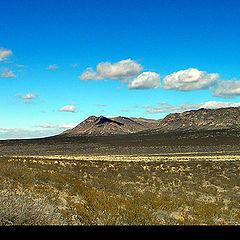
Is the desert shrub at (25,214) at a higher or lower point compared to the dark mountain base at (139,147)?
higher

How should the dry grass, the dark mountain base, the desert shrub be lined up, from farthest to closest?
1. the dark mountain base
2. the dry grass
3. the desert shrub

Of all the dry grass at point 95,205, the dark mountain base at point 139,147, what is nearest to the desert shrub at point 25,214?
the dry grass at point 95,205

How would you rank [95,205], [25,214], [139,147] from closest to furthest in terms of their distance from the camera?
[25,214] → [95,205] → [139,147]

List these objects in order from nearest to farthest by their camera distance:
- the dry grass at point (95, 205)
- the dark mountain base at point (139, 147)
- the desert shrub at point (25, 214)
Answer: the desert shrub at point (25, 214), the dry grass at point (95, 205), the dark mountain base at point (139, 147)

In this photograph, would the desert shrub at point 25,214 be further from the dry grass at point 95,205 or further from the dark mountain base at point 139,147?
the dark mountain base at point 139,147

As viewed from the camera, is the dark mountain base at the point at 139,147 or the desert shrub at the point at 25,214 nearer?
the desert shrub at the point at 25,214

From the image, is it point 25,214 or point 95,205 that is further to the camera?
point 95,205

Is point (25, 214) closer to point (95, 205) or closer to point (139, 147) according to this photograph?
point (95, 205)

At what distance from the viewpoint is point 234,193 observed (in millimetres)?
16375

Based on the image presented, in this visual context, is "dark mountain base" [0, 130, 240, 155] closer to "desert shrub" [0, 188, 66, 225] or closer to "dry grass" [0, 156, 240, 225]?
"dry grass" [0, 156, 240, 225]

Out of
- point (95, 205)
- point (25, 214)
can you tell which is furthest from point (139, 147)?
point (25, 214)

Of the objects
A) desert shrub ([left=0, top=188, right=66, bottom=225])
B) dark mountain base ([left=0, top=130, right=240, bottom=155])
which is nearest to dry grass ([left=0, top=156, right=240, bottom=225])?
desert shrub ([left=0, top=188, right=66, bottom=225])
